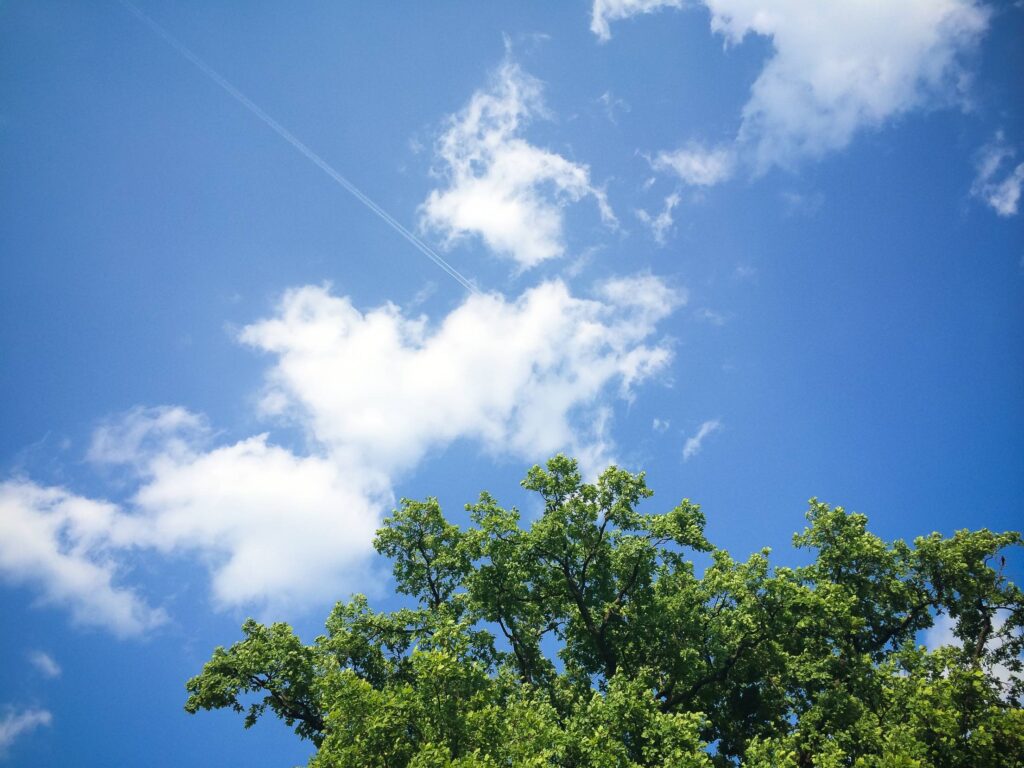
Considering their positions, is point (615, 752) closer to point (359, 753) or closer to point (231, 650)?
point (359, 753)

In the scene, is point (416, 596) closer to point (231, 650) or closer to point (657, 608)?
point (231, 650)

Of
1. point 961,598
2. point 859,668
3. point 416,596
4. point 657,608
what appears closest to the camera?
point 859,668

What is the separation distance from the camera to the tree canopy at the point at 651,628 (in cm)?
1939

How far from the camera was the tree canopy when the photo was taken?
19.4m

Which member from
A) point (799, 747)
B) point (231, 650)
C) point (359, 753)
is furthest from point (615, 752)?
point (231, 650)

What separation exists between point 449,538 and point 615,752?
1309 cm

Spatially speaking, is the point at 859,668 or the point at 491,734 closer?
the point at 491,734

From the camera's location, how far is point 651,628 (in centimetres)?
2266

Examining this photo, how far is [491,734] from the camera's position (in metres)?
14.8

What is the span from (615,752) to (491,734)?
387cm

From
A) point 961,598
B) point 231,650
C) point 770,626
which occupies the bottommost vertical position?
point 231,650

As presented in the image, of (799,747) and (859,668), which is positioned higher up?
(859,668)

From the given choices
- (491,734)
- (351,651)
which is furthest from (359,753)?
(351,651)

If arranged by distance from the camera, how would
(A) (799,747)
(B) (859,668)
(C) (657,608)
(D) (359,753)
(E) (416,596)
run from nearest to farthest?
(D) (359,753) → (A) (799,747) → (B) (859,668) → (C) (657,608) → (E) (416,596)
